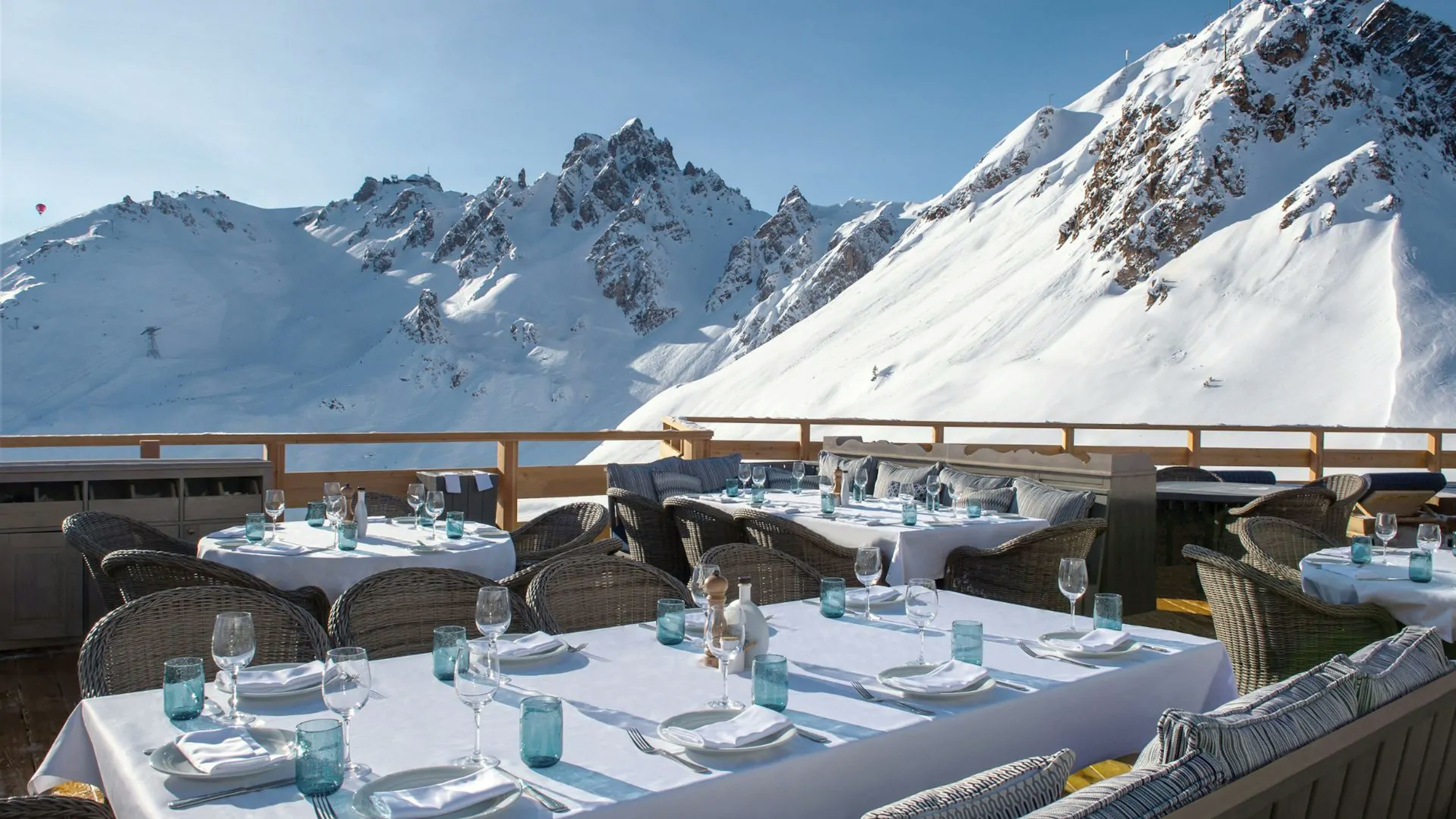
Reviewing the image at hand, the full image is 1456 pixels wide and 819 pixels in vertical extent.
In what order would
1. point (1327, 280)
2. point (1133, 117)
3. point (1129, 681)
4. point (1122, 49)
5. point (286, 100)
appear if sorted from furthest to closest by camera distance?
point (1122, 49), point (1133, 117), point (1327, 280), point (286, 100), point (1129, 681)

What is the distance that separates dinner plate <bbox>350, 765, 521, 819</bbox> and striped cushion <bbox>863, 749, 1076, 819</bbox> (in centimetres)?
49

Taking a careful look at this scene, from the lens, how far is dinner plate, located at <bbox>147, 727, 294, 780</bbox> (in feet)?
4.14

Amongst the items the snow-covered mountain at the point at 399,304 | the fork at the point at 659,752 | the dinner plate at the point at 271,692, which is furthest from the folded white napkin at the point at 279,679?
the snow-covered mountain at the point at 399,304

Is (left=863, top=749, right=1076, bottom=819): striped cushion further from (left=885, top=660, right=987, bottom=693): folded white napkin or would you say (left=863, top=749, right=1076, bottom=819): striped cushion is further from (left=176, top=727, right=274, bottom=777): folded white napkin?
(left=176, top=727, right=274, bottom=777): folded white napkin

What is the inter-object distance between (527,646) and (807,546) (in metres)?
2.01

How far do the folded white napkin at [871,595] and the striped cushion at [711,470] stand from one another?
139 inches

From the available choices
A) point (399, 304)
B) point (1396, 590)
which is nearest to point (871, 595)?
point (1396, 590)

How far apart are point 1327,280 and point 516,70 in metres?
26.1

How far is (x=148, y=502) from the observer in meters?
4.45

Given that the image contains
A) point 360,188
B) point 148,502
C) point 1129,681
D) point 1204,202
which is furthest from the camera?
point 360,188

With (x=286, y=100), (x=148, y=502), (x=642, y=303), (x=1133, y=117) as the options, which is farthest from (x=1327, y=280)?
(x=642, y=303)

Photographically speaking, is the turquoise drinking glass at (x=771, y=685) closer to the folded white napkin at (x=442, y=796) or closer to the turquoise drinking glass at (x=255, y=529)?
the folded white napkin at (x=442, y=796)

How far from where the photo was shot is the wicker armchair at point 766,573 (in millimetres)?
2803

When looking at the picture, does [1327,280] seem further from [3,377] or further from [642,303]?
[3,377]
